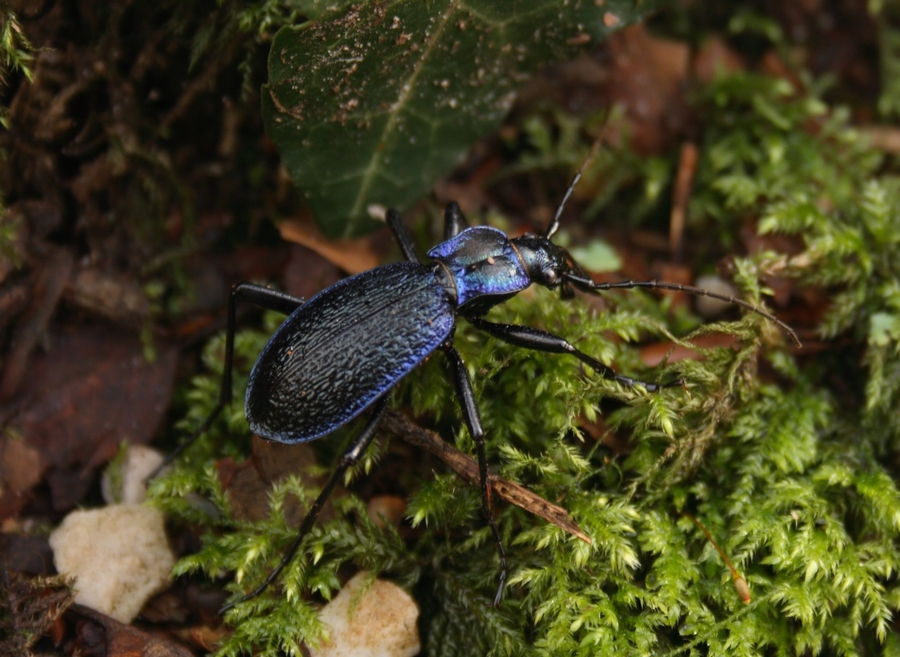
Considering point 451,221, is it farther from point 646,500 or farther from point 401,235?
point 646,500

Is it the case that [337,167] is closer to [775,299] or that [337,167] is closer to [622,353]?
[622,353]

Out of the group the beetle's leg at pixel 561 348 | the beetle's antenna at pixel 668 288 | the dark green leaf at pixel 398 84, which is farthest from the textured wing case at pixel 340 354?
the dark green leaf at pixel 398 84

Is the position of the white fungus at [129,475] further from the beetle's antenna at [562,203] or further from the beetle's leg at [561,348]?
the beetle's antenna at [562,203]

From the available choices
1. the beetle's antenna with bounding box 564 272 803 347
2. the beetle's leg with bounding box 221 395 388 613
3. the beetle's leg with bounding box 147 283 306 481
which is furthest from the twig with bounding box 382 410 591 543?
the beetle's antenna with bounding box 564 272 803 347

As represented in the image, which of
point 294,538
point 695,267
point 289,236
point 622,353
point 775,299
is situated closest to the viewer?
point 294,538

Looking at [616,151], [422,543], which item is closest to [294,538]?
[422,543]

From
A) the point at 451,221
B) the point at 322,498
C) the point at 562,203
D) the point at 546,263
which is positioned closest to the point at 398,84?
the point at 451,221

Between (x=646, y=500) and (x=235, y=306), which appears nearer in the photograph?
(x=646, y=500)
